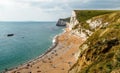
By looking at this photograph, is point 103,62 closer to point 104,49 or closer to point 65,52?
point 104,49

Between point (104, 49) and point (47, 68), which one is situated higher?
point (104, 49)

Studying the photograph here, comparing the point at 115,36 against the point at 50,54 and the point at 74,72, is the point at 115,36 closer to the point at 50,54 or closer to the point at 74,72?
the point at 74,72

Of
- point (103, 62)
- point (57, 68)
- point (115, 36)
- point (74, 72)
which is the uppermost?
point (115, 36)

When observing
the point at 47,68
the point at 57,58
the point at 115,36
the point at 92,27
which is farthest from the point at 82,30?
the point at 115,36

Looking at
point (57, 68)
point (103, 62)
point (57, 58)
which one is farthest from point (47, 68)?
point (103, 62)

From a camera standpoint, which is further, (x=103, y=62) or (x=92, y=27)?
(x=92, y=27)

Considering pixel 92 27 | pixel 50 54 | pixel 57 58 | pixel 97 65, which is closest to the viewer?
pixel 97 65

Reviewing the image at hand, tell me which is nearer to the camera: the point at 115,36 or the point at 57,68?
the point at 115,36

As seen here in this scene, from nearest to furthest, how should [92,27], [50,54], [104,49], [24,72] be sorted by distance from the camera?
[104,49] < [24,72] < [50,54] < [92,27]

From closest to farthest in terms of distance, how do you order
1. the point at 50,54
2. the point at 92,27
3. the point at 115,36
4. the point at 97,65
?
the point at 97,65 < the point at 115,36 < the point at 50,54 < the point at 92,27
